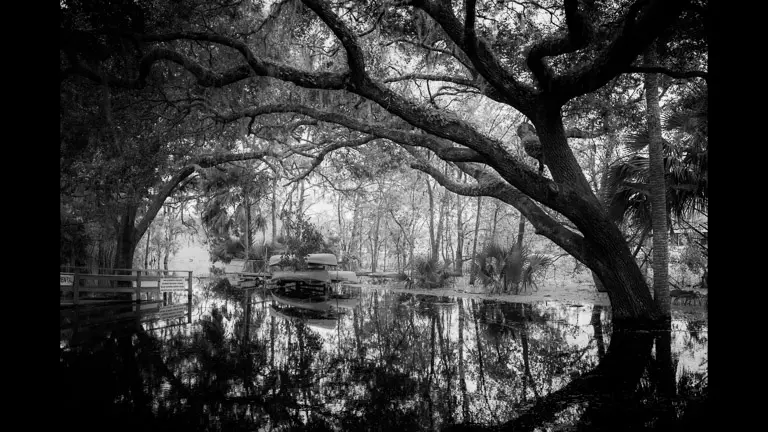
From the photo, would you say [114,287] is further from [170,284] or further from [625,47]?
[625,47]

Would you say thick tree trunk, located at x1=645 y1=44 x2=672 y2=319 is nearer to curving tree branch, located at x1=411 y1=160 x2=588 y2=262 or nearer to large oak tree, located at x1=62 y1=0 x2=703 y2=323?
large oak tree, located at x1=62 y1=0 x2=703 y2=323

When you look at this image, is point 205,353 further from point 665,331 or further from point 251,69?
point 665,331

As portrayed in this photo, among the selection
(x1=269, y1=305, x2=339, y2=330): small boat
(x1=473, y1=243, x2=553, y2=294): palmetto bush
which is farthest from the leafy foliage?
(x1=473, y1=243, x2=553, y2=294): palmetto bush

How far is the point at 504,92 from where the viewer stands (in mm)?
7910

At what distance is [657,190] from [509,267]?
617cm

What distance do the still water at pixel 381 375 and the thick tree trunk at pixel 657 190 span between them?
928 millimetres

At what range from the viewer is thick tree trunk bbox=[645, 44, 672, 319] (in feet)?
30.0

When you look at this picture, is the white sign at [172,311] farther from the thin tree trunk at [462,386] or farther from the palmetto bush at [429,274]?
the palmetto bush at [429,274]

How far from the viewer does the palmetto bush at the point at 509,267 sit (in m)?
14.6

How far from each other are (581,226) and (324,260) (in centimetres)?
1123

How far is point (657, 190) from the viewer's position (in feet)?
31.1

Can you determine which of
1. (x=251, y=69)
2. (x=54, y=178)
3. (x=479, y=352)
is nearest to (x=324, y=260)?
(x=251, y=69)

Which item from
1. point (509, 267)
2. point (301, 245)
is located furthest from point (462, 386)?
point (301, 245)

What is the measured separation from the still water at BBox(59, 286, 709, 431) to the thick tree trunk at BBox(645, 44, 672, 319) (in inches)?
36.5
